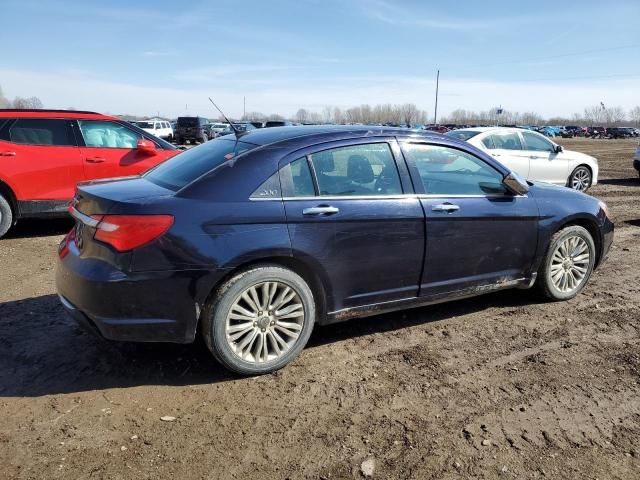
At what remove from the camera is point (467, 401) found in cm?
325

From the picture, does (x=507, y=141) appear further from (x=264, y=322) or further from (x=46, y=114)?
(x=264, y=322)

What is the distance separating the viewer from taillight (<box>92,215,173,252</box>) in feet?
10.3

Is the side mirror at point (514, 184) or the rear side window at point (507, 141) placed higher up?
the rear side window at point (507, 141)

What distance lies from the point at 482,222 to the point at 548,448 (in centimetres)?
192

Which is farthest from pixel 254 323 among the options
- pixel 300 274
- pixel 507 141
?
pixel 507 141

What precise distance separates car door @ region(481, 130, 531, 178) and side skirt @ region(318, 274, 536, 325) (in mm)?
6934

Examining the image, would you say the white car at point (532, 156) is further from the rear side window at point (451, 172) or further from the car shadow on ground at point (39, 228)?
the car shadow on ground at point (39, 228)

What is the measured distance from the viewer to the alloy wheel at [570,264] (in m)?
4.84

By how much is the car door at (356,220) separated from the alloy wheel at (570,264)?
1.63 meters

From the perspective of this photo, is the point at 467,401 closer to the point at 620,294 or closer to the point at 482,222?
the point at 482,222

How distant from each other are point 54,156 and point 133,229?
16.7 ft

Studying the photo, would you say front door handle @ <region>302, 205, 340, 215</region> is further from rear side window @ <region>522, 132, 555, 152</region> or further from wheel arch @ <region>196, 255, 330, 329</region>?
rear side window @ <region>522, 132, 555, 152</region>

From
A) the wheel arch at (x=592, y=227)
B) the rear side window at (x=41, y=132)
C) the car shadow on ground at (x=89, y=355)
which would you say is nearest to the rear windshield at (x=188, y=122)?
the rear side window at (x=41, y=132)

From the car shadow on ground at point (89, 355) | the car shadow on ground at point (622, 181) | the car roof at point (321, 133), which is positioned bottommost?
the car shadow on ground at point (89, 355)
